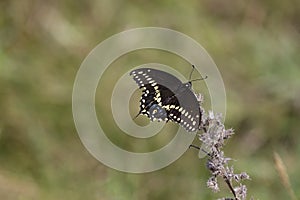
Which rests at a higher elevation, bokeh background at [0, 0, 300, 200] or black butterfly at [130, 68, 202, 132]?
bokeh background at [0, 0, 300, 200]

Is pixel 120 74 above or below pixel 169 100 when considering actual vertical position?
above

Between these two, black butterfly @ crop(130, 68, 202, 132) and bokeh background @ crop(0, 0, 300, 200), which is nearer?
black butterfly @ crop(130, 68, 202, 132)

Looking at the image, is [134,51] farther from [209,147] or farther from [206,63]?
[209,147]

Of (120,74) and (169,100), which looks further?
(120,74)

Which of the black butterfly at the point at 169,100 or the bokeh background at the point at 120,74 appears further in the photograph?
the bokeh background at the point at 120,74
